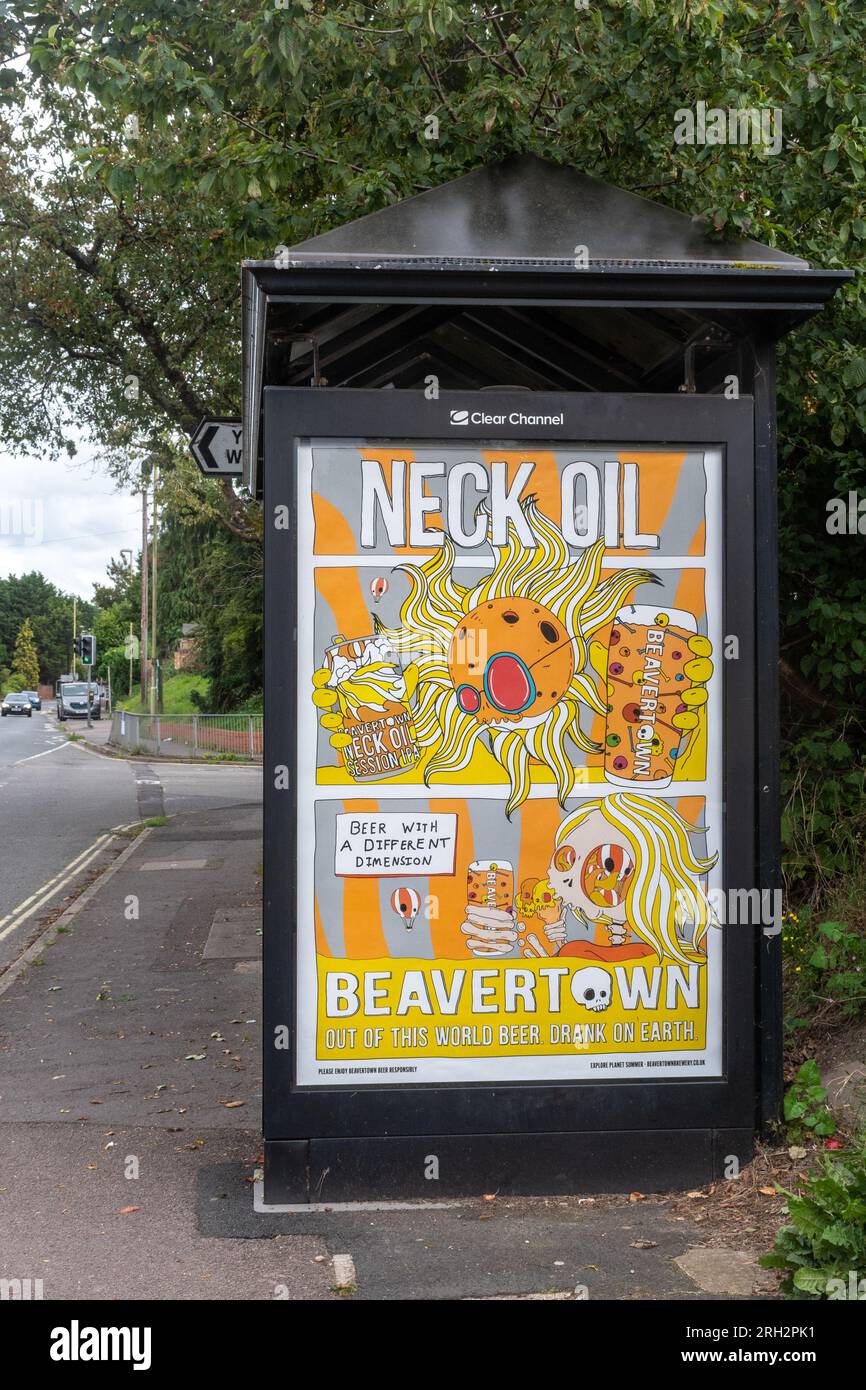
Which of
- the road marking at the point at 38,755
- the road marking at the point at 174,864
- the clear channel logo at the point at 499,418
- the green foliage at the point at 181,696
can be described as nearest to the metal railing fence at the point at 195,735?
the road marking at the point at 38,755

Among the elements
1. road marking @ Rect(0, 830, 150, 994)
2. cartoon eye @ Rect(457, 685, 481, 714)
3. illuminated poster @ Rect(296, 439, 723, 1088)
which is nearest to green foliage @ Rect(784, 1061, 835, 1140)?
illuminated poster @ Rect(296, 439, 723, 1088)

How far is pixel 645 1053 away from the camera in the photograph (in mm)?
4852

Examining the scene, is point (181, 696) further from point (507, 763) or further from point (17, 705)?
point (507, 763)

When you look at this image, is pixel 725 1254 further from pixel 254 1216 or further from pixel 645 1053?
pixel 254 1216

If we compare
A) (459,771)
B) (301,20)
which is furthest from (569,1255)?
(301,20)

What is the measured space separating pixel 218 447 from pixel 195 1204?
5.91 m

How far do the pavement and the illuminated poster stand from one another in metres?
0.57

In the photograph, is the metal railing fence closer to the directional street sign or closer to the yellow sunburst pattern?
the directional street sign

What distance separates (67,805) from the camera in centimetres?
2139

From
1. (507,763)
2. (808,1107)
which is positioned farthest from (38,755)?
(808,1107)

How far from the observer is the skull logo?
4.84 m

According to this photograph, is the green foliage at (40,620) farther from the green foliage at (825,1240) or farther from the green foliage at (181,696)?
the green foliage at (825,1240)

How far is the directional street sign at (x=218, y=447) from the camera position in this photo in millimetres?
9289

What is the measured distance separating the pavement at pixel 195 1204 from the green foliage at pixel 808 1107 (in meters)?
0.66
